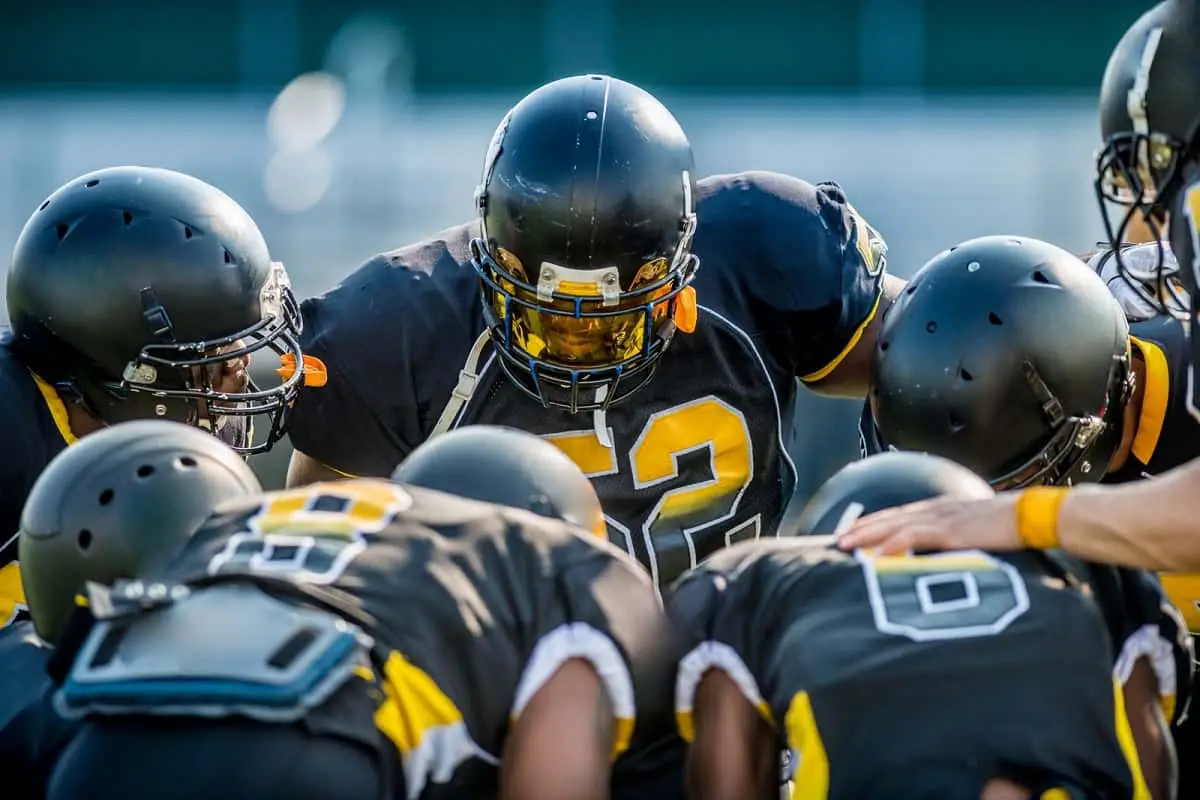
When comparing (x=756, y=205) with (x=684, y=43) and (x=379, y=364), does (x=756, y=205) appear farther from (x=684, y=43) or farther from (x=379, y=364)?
(x=684, y=43)

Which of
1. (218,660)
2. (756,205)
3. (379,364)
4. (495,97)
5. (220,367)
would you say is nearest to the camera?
(218,660)

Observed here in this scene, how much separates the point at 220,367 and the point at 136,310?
23cm

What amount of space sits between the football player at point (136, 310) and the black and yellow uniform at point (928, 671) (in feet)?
4.81

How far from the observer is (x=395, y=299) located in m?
3.85

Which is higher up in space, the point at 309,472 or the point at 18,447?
the point at 18,447

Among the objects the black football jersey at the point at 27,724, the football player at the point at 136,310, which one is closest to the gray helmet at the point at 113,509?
the black football jersey at the point at 27,724

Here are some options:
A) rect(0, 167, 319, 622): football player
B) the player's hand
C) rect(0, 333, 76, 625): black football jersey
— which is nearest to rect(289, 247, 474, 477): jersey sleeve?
rect(0, 167, 319, 622): football player

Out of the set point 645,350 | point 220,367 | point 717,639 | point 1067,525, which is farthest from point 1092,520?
point 220,367

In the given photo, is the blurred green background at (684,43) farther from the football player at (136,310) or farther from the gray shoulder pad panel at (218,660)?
the gray shoulder pad panel at (218,660)

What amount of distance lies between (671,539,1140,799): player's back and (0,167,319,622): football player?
5.18 ft

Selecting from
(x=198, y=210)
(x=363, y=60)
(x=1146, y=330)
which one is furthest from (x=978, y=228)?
(x=198, y=210)

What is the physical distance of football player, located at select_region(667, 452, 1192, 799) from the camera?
2.34 meters

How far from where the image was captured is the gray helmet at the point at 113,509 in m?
2.81

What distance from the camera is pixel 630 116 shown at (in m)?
3.58
